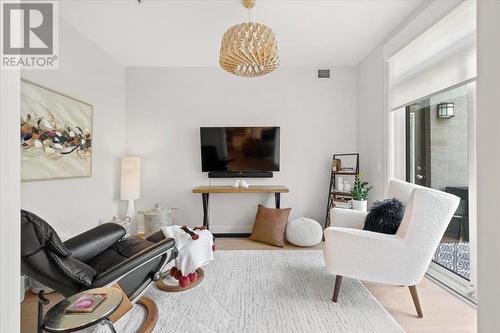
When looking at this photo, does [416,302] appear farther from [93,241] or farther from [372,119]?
[93,241]

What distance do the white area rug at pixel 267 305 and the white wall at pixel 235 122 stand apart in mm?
1531

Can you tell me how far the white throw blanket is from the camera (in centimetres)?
202

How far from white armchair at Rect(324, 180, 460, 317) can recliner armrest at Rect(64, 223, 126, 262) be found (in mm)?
1794

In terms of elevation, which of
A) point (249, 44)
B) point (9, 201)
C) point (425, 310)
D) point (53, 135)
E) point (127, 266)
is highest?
point (249, 44)

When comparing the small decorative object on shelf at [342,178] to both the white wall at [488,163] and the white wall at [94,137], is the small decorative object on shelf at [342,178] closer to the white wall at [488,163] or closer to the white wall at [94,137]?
the white wall at [488,163]

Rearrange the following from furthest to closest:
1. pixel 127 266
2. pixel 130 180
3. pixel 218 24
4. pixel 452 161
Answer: pixel 130 180 → pixel 218 24 → pixel 452 161 → pixel 127 266

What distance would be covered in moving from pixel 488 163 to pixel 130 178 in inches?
145

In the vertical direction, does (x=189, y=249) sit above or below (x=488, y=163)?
below

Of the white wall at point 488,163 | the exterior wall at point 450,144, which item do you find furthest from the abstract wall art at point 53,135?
the exterior wall at point 450,144

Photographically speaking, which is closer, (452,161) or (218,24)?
(452,161)

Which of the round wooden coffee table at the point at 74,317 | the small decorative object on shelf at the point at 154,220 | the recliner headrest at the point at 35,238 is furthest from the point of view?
the small decorative object on shelf at the point at 154,220

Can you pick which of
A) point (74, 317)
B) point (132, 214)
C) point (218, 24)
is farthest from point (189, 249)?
point (218, 24)

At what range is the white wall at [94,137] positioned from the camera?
2.34 m

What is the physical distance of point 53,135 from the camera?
238 cm
